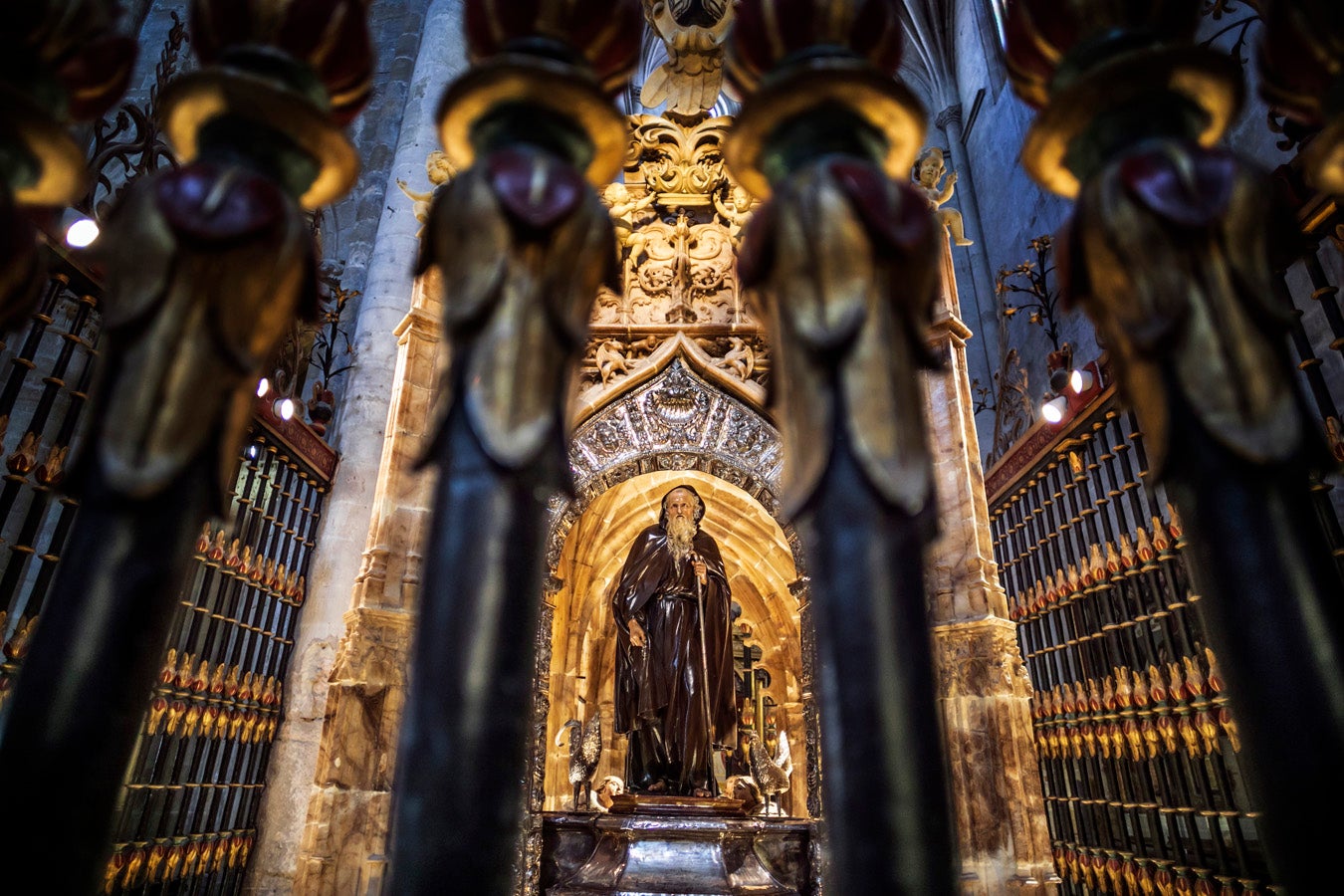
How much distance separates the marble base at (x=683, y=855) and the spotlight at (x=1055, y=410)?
135 inches

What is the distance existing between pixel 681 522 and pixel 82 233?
4496mm

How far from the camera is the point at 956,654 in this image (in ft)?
14.6

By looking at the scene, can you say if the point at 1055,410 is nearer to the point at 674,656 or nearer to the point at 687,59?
the point at 674,656

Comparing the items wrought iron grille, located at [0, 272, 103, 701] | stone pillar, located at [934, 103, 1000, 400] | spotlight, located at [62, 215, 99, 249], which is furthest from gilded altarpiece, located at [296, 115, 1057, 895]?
stone pillar, located at [934, 103, 1000, 400]

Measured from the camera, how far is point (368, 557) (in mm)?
4789

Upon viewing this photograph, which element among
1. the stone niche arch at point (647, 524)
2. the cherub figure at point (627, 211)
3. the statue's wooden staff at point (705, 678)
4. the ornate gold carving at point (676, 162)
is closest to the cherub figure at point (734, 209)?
the ornate gold carving at point (676, 162)

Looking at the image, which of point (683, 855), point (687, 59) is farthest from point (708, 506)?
point (687, 59)

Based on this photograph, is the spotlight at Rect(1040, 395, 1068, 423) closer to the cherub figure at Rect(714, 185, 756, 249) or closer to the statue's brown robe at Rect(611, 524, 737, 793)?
the cherub figure at Rect(714, 185, 756, 249)

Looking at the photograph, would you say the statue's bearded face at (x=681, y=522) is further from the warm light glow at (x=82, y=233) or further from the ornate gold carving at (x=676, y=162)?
the warm light glow at (x=82, y=233)

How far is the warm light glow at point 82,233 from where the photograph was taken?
4.36 m

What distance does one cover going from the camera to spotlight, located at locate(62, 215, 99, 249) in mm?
4355

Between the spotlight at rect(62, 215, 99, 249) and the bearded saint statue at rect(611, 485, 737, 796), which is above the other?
the spotlight at rect(62, 215, 99, 249)

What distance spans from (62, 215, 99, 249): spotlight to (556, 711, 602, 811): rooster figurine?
4.39 metres

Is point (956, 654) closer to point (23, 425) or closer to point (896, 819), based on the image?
point (896, 819)
